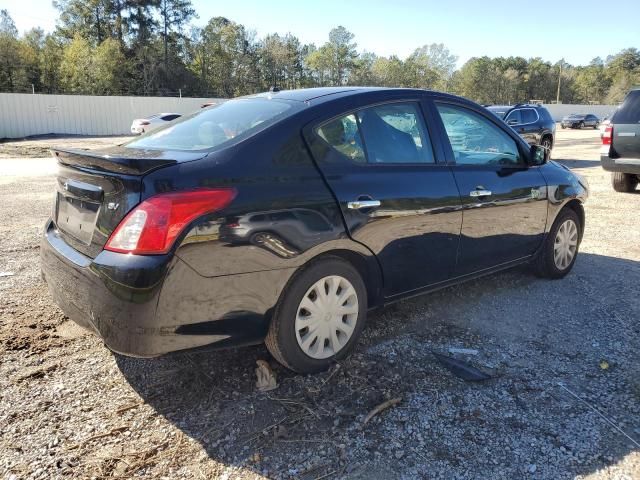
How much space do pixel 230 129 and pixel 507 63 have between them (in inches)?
4038

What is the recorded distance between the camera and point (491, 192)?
3.87m

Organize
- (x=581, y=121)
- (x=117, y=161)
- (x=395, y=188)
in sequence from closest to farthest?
(x=117, y=161), (x=395, y=188), (x=581, y=121)

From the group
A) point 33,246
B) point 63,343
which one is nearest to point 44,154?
point 33,246

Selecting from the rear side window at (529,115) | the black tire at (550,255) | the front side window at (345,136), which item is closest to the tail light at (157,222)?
the front side window at (345,136)

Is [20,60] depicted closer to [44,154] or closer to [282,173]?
[44,154]

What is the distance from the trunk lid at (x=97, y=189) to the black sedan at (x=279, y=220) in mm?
11

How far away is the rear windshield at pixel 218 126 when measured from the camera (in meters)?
2.90

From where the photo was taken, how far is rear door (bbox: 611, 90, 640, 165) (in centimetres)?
891

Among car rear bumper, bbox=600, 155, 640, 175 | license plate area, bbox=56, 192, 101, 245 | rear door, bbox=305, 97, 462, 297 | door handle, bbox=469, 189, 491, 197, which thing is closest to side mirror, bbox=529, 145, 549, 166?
door handle, bbox=469, 189, 491, 197

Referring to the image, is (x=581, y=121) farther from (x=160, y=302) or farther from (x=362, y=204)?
(x=160, y=302)

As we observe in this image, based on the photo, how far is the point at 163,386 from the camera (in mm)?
2910

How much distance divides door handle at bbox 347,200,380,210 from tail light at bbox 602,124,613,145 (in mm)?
8112

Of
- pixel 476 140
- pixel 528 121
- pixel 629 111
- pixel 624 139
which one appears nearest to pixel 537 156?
pixel 476 140

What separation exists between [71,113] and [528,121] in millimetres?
26706
